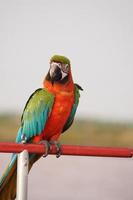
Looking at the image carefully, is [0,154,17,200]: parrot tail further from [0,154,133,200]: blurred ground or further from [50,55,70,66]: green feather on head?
[50,55,70,66]: green feather on head

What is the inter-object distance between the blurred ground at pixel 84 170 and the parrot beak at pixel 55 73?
22 centimetres

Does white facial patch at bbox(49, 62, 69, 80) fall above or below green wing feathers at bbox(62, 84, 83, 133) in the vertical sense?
above

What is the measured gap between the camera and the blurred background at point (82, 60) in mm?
1758

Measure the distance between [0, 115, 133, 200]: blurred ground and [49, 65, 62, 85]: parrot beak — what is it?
223 mm

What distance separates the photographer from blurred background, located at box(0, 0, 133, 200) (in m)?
1.76

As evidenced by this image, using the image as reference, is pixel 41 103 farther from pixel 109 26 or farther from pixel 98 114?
pixel 109 26

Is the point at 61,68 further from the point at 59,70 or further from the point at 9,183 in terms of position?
the point at 9,183

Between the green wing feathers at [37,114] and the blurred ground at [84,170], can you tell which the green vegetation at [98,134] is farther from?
the green wing feathers at [37,114]

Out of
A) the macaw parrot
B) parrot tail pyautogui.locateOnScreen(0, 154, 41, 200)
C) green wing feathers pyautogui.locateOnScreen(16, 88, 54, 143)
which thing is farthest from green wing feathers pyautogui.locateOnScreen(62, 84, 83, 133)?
parrot tail pyautogui.locateOnScreen(0, 154, 41, 200)

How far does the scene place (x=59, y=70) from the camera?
162cm

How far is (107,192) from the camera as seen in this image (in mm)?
1835

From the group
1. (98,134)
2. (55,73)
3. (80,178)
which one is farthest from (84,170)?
(55,73)

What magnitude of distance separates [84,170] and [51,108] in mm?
370

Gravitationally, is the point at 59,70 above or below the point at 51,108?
above
